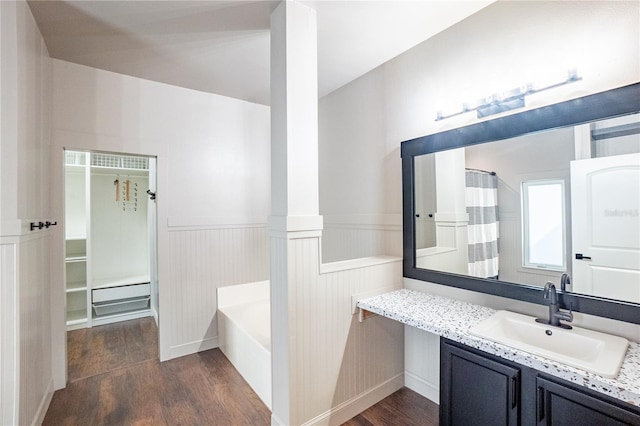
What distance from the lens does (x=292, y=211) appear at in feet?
5.74

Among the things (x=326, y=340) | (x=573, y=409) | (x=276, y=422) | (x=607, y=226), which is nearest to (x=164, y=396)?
(x=276, y=422)

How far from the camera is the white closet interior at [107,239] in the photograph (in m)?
3.56

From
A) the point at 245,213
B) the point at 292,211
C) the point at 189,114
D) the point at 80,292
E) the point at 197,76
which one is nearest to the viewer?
the point at 292,211

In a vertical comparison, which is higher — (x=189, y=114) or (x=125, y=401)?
(x=189, y=114)

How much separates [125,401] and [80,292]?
226cm

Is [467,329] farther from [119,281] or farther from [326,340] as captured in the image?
[119,281]

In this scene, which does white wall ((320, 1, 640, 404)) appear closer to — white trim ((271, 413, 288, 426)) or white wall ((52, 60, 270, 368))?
white wall ((52, 60, 270, 368))

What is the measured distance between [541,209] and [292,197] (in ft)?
4.61

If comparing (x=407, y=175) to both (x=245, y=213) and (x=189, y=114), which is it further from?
(x=189, y=114)

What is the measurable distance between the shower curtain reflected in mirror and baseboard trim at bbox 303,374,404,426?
3.52ft

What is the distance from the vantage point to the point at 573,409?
3.75 feet

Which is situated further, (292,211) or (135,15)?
(135,15)

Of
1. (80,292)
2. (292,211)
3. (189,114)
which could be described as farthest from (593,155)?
(80,292)

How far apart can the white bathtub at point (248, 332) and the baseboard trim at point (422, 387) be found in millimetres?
1082
